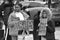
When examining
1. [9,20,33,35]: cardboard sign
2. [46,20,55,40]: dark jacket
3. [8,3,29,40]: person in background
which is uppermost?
[8,3,29,40]: person in background

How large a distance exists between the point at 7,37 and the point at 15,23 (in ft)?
2.81

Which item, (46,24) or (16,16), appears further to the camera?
(46,24)

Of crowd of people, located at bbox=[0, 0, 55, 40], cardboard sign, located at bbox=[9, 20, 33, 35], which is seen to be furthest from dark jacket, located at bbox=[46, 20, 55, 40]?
cardboard sign, located at bbox=[9, 20, 33, 35]

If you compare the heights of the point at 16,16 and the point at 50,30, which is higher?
the point at 16,16

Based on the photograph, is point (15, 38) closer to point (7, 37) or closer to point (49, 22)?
point (7, 37)

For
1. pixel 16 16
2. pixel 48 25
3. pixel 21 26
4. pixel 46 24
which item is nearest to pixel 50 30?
pixel 48 25

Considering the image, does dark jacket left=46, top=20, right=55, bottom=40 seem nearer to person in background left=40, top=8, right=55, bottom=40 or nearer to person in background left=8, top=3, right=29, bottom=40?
person in background left=40, top=8, right=55, bottom=40

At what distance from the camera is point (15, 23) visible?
4.61 metres

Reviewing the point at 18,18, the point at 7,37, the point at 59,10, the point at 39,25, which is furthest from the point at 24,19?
the point at 59,10

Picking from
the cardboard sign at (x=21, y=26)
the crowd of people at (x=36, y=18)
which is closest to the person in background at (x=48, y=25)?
the crowd of people at (x=36, y=18)

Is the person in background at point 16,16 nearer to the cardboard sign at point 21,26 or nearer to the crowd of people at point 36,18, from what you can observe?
the crowd of people at point 36,18

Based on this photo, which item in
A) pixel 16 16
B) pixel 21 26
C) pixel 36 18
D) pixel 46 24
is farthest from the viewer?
pixel 36 18

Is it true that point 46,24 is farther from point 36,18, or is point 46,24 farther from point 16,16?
point 16,16

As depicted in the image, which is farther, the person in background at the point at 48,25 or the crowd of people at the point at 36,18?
the person in background at the point at 48,25
